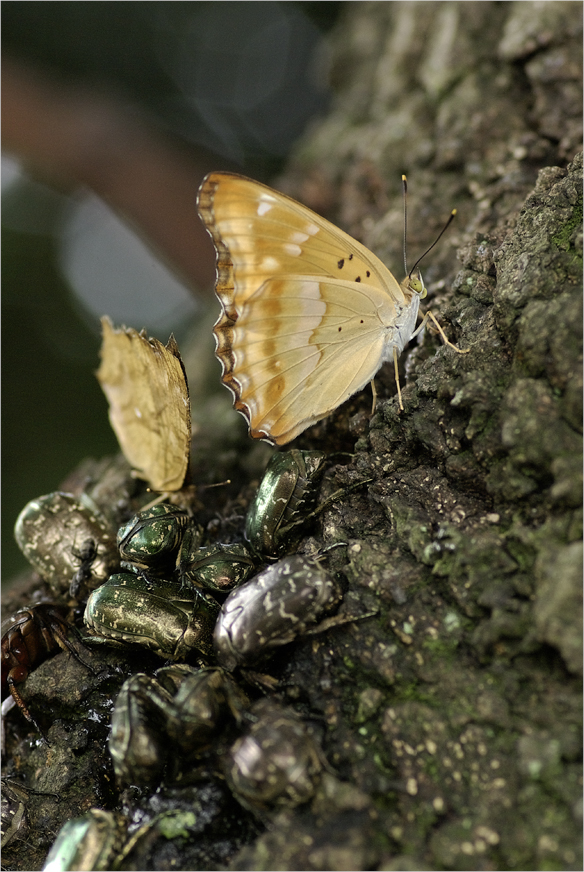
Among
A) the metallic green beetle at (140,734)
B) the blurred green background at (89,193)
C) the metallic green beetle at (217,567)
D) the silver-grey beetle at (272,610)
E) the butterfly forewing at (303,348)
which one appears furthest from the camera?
the blurred green background at (89,193)

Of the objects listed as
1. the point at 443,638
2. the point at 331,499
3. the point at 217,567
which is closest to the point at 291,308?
the point at 331,499

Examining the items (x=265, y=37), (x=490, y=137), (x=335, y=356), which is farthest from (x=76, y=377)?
(x=265, y=37)

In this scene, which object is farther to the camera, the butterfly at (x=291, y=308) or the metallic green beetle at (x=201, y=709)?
the butterfly at (x=291, y=308)

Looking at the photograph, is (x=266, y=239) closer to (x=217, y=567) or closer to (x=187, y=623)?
(x=217, y=567)

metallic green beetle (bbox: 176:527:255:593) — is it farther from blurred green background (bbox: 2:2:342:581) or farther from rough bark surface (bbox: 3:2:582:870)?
blurred green background (bbox: 2:2:342:581)

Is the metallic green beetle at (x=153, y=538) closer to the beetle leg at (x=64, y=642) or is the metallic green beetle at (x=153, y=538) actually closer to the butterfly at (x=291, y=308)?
the beetle leg at (x=64, y=642)

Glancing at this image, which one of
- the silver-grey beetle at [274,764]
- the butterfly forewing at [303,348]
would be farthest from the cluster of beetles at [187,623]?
the butterfly forewing at [303,348]

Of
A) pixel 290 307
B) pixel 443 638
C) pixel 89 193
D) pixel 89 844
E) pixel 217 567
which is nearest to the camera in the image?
pixel 89 844

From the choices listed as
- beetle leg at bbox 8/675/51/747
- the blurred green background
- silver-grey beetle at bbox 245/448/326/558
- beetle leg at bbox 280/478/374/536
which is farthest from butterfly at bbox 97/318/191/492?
the blurred green background
